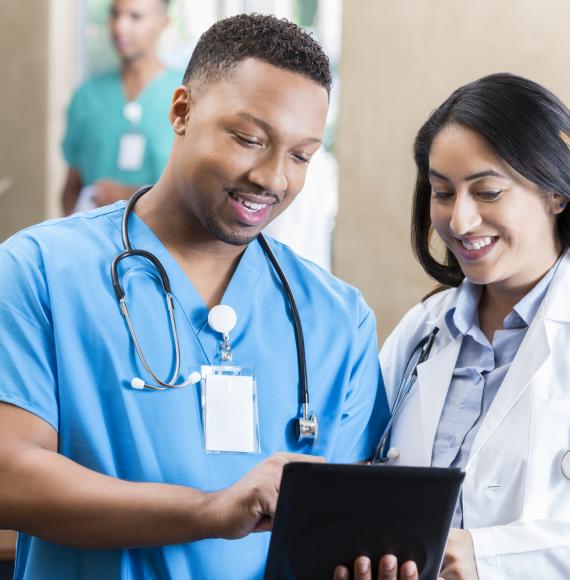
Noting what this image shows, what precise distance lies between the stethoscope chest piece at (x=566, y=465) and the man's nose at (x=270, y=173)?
64cm

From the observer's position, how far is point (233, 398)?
1367 mm

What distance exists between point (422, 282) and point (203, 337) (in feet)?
7.20

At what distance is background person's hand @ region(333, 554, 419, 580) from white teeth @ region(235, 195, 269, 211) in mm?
548

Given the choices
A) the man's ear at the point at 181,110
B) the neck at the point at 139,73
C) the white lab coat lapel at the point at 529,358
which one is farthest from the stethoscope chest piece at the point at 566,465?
the neck at the point at 139,73

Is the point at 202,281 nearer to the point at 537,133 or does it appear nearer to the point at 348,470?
the point at 348,470

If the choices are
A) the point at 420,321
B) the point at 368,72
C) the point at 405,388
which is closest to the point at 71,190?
the point at 368,72

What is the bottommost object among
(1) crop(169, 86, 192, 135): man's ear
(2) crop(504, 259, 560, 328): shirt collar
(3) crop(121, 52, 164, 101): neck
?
(2) crop(504, 259, 560, 328): shirt collar

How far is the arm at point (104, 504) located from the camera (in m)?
1.17

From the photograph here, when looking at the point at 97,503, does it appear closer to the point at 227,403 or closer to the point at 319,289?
the point at 227,403

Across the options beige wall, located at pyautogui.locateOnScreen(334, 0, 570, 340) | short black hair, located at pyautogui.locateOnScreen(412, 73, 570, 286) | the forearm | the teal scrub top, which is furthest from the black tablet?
the teal scrub top

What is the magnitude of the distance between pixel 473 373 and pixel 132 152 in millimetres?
2540

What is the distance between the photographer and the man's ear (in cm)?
147

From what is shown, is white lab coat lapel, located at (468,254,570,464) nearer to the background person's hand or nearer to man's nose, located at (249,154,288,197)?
the background person's hand

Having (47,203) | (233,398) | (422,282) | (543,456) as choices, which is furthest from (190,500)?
(47,203)
